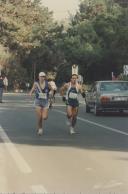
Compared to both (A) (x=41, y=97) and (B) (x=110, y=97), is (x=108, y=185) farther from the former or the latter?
(B) (x=110, y=97)

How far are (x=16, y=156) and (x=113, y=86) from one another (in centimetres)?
1720

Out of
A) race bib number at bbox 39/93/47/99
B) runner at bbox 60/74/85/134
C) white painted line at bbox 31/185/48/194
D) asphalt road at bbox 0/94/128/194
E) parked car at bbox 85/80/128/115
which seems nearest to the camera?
white painted line at bbox 31/185/48/194

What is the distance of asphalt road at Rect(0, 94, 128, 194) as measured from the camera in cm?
1062

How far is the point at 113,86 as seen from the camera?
31.2 metres

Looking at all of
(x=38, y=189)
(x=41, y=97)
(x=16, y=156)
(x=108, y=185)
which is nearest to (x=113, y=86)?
(x=41, y=97)

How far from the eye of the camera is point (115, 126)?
2319 cm

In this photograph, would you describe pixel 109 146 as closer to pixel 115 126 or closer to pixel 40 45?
pixel 115 126

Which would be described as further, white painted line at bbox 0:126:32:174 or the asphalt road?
Answer: white painted line at bbox 0:126:32:174

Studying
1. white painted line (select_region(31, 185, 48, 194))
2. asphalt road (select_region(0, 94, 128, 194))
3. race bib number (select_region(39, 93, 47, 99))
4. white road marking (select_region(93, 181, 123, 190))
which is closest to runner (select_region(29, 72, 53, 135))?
race bib number (select_region(39, 93, 47, 99))

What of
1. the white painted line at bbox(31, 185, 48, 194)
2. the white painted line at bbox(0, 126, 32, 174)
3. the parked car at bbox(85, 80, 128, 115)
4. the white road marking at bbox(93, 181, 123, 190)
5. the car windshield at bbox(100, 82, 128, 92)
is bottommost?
the white painted line at bbox(31, 185, 48, 194)

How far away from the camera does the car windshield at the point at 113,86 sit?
102 feet

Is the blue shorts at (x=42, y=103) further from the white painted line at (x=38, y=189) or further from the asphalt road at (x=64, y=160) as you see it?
the white painted line at (x=38, y=189)

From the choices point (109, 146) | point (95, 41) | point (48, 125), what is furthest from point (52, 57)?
point (109, 146)

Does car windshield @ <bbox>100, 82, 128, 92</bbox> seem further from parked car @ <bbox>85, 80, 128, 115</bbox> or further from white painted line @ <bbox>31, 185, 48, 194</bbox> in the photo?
white painted line @ <bbox>31, 185, 48, 194</bbox>
